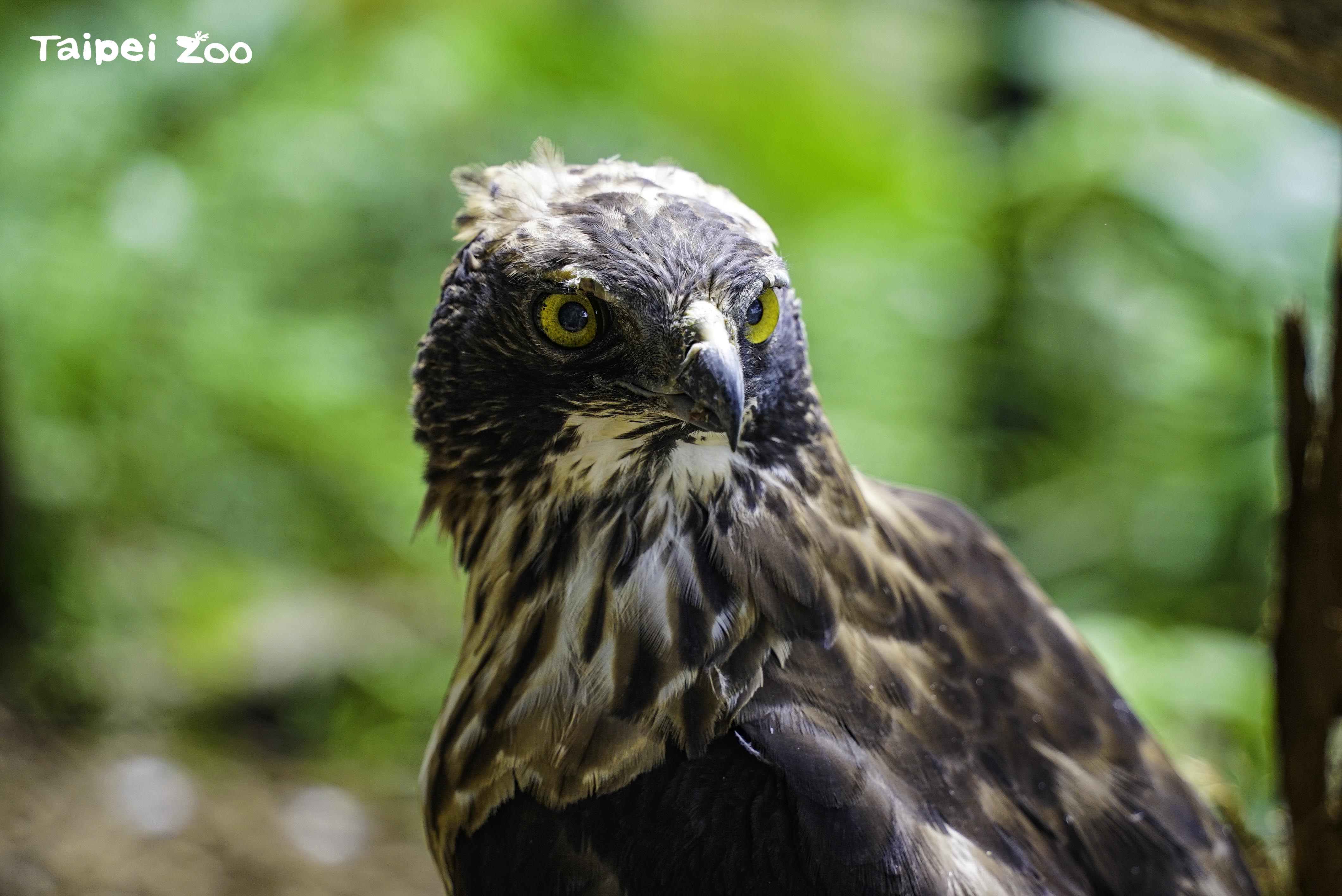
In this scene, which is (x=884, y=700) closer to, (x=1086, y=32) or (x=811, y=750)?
(x=811, y=750)

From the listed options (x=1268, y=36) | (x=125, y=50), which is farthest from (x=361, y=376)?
(x=1268, y=36)

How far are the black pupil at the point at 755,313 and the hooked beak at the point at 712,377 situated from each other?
3.5 inches

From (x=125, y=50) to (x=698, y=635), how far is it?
19.9ft

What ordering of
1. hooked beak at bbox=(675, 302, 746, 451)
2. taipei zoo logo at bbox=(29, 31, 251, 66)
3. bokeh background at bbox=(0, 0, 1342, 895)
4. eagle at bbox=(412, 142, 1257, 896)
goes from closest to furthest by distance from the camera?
hooked beak at bbox=(675, 302, 746, 451) < eagle at bbox=(412, 142, 1257, 896) < bokeh background at bbox=(0, 0, 1342, 895) < taipei zoo logo at bbox=(29, 31, 251, 66)

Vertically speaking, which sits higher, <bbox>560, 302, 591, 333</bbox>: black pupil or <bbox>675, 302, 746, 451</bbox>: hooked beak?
<bbox>560, 302, 591, 333</bbox>: black pupil

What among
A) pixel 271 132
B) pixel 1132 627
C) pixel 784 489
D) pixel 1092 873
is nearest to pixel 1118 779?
pixel 1092 873

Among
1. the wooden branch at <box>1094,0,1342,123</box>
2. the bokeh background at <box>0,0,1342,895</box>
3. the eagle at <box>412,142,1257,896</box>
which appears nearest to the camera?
the eagle at <box>412,142,1257,896</box>

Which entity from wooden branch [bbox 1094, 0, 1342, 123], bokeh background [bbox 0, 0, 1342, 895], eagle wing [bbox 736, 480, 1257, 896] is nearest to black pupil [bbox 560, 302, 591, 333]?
eagle wing [bbox 736, 480, 1257, 896]

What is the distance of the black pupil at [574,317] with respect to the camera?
6.86ft

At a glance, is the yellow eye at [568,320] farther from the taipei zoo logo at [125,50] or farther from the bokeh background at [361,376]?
the taipei zoo logo at [125,50]

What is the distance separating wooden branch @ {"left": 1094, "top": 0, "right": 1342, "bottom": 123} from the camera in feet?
8.70

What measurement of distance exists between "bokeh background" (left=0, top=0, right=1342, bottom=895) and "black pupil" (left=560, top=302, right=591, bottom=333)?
3842 mm

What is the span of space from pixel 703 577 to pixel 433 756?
30.2 inches

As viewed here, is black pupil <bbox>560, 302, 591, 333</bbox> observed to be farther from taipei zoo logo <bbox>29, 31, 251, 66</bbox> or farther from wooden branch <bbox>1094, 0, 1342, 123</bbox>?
taipei zoo logo <bbox>29, 31, 251, 66</bbox>
